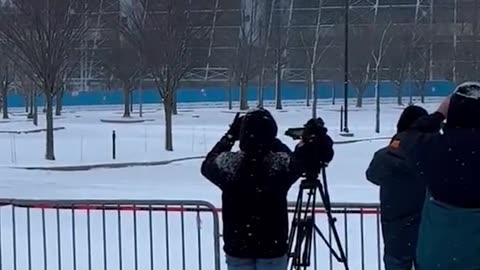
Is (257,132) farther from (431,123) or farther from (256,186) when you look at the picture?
(431,123)

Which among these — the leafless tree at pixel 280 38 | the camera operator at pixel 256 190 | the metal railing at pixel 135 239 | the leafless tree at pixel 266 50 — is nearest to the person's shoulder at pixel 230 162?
the camera operator at pixel 256 190

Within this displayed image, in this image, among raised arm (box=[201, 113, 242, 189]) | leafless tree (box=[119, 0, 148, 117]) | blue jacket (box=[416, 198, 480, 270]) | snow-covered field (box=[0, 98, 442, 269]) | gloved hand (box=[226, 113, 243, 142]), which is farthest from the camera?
leafless tree (box=[119, 0, 148, 117])

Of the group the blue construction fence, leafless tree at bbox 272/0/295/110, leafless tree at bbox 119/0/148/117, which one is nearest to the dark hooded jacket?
leafless tree at bbox 119/0/148/117

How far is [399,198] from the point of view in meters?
5.91

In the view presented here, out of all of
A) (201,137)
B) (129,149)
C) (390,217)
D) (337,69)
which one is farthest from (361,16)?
(390,217)

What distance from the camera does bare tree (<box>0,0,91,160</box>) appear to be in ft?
99.4

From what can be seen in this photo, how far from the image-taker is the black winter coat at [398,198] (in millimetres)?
5883

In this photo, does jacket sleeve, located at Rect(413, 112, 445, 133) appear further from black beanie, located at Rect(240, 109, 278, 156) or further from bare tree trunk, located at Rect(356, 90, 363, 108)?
bare tree trunk, located at Rect(356, 90, 363, 108)

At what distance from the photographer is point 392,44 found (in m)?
62.0

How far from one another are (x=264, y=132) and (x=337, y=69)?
64.9m

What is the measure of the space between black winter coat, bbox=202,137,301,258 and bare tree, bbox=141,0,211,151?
96.0 feet

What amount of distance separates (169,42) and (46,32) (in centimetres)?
602

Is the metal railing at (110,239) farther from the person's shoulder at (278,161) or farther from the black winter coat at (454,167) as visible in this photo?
the black winter coat at (454,167)

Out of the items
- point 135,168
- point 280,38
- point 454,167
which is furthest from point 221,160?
point 280,38
